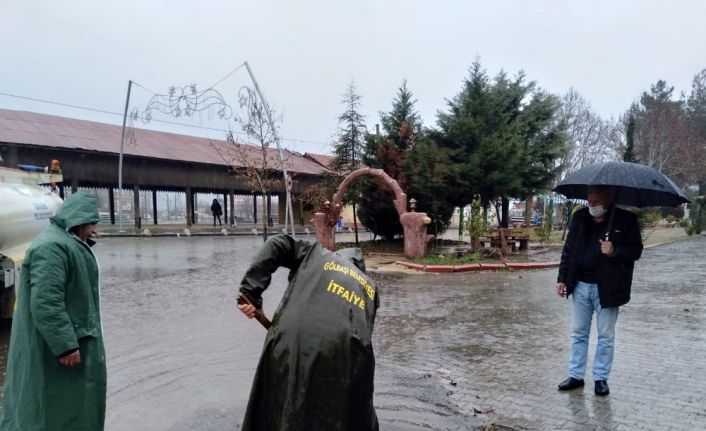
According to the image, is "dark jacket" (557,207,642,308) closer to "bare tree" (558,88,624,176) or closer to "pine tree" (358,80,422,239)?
"pine tree" (358,80,422,239)

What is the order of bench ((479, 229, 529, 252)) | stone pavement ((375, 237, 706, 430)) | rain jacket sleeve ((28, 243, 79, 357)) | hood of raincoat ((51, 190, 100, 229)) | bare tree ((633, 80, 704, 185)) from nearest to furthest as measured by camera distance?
rain jacket sleeve ((28, 243, 79, 357)), hood of raincoat ((51, 190, 100, 229)), stone pavement ((375, 237, 706, 430)), bench ((479, 229, 529, 252)), bare tree ((633, 80, 704, 185))

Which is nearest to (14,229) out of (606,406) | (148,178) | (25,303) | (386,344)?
(25,303)

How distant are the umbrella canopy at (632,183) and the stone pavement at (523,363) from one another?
1.73m

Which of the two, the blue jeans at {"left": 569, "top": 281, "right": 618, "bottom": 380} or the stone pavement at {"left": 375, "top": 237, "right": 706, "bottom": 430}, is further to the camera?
the blue jeans at {"left": 569, "top": 281, "right": 618, "bottom": 380}

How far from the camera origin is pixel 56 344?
9.62 feet

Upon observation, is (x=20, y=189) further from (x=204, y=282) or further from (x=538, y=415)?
(x=538, y=415)

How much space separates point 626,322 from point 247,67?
17.5m

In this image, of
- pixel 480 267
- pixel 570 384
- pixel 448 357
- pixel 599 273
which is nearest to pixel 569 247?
pixel 599 273

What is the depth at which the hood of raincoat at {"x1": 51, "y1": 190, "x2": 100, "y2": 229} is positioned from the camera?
3.21m

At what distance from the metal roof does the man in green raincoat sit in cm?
2035

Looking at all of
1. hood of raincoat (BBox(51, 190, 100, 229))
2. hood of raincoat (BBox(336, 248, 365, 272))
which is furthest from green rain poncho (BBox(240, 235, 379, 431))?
hood of raincoat (BBox(51, 190, 100, 229))

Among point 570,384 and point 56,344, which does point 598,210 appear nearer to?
point 570,384

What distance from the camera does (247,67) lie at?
20922 mm

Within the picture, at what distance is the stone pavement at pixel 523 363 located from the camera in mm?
4184
